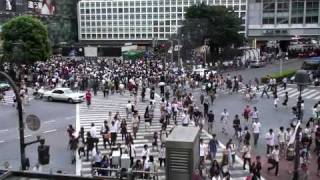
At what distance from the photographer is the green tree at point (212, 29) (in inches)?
2677

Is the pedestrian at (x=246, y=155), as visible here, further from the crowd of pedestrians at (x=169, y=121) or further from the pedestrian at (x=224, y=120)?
the pedestrian at (x=224, y=120)

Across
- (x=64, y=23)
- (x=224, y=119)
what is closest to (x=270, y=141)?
(x=224, y=119)

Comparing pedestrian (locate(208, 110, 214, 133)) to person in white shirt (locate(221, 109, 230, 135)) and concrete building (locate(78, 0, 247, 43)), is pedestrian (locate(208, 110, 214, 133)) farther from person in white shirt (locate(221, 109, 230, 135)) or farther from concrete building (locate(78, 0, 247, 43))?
concrete building (locate(78, 0, 247, 43))

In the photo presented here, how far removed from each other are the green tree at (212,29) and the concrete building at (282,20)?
1224 cm

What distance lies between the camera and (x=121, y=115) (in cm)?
3166

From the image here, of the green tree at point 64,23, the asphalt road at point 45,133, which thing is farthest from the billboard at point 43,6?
the asphalt road at point 45,133

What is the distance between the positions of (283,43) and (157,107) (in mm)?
54518

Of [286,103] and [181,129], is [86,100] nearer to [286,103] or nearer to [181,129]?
[286,103]

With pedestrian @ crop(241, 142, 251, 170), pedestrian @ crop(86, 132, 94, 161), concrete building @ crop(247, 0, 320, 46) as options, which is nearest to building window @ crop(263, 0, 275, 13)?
concrete building @ crop(247, 0, 320, 46)

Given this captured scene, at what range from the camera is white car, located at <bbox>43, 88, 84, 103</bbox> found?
3659 cm

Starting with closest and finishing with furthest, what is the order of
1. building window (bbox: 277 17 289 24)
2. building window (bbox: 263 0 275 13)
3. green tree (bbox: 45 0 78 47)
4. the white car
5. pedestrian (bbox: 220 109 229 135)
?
pedestrian (bbox: 220 109 229 135) → the white car → building window (bbox: 277 17 289 24) → building window (bbox: 263 0 275 13) → green tree (bbox: 45 0 78 47)

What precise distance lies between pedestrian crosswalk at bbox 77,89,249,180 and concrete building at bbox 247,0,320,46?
48.0 metres

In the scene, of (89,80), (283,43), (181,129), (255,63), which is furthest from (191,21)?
(181,129)

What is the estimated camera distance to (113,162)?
1884cm
